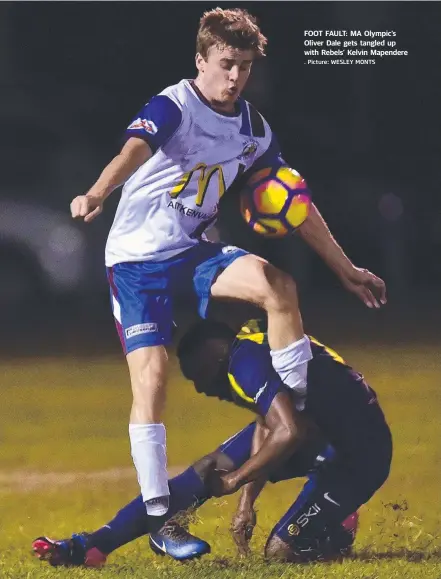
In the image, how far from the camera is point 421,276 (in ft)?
46.6

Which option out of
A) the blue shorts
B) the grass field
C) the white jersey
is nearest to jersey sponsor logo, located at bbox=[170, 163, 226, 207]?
the white jersey

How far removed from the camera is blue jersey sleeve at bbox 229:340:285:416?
17.3ft

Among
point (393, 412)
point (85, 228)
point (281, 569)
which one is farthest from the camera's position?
point (85, 228)

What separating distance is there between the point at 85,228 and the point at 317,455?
837 centimetres

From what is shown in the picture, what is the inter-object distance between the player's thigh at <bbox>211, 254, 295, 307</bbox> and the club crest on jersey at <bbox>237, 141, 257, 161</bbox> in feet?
1.87

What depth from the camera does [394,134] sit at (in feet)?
36.2

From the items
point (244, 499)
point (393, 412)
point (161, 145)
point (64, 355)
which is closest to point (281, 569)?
point (244, 499)

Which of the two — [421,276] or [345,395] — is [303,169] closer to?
[421,276]

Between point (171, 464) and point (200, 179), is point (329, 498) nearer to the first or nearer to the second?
point (200, 179)

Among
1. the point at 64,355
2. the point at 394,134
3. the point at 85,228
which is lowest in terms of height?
the point at 64,355

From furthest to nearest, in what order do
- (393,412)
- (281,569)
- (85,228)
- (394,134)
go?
(85,228), (394,134), (393,412), (281,569)

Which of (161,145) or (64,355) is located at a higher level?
(161,145)

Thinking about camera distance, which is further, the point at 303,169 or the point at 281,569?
the point at 303,169

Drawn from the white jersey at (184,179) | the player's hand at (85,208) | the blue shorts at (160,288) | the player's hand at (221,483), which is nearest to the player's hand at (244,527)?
the player's hand at (221,483)
